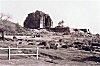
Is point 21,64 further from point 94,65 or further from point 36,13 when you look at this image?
point 36,13

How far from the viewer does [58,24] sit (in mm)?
196250

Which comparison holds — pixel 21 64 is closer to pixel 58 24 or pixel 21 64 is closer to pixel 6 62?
pixel 6 62

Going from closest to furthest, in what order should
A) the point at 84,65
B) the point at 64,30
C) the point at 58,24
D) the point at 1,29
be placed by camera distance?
the point at 84,65 → the point at 1,29 → the point at 64,30 → the point at 58,24

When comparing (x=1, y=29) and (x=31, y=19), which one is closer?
(x=1, y=29)

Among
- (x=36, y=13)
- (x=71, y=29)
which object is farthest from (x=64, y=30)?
(x=36, y=13)

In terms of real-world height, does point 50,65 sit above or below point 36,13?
below

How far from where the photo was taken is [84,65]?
74.4 ft

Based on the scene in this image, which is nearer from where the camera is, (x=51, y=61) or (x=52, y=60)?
(x=51, y=61)

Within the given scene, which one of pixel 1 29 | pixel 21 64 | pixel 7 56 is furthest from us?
pixel 1 29

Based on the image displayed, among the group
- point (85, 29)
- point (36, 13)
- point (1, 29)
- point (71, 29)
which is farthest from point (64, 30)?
point (1, 29)

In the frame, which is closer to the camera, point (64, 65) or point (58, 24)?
point (64, 65)

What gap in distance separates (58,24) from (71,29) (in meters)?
21.3

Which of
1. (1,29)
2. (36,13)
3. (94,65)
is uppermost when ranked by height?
(36,13)

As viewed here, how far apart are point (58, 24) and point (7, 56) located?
171616mm
